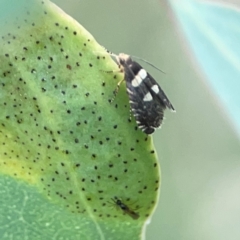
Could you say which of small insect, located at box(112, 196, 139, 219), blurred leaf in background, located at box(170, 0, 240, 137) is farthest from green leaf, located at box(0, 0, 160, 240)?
blurred leaf in background, located at box(170, 0, 240, 137)

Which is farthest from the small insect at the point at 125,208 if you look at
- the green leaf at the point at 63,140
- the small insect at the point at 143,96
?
the small insect at the point at 143,96

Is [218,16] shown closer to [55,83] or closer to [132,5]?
[132,5]

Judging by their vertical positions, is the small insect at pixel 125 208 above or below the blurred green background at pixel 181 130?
below

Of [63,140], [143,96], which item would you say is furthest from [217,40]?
[63,140]

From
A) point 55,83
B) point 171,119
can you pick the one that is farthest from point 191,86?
point 55,83

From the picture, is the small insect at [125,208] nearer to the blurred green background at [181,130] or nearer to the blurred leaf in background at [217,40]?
the blurred green background at [181,130]

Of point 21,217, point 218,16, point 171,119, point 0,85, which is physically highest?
point 218,16

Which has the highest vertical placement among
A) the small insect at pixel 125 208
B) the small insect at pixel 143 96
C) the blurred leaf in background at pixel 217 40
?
the blurred leaf in background at pixel 217 40
